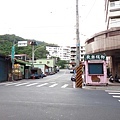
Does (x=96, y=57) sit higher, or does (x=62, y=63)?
(x=62, y=63)

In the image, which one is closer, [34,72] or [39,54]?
[34,72]

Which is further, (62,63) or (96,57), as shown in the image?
(62,63)

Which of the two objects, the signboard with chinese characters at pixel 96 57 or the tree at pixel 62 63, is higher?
the tree at pixel 62 63

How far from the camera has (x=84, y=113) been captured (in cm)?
869

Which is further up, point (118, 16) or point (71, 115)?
point (118, 16)

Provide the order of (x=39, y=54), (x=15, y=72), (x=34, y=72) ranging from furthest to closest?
(x=39, y=54)
(x=34, y=72)
(x=15, y=72)

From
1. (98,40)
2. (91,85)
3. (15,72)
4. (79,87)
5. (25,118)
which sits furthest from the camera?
(15,72)

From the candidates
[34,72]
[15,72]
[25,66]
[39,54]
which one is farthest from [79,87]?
[39,54]

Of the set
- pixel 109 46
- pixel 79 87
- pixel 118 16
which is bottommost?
pixel 79 87

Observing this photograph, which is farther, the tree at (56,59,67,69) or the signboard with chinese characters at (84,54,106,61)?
the tree at (56,59,67,69)

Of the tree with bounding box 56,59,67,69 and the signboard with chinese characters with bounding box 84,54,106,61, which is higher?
the tree with bounding box 56,59,67,69

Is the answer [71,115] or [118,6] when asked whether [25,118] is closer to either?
[71,115]

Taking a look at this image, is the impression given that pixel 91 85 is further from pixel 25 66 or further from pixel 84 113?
pixel 25 66

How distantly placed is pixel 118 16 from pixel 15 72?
24.7 metres
